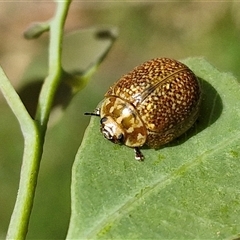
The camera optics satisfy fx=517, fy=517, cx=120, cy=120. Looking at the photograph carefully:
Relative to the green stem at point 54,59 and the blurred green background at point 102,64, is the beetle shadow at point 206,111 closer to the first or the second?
the green stem at point 54,59

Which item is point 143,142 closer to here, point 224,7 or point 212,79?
point 212,79

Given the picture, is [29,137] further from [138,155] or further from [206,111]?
[206,111]

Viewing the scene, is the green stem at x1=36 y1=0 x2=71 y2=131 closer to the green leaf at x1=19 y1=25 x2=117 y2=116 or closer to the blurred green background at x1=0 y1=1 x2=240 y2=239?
the green leaf at x1=19 y1=25 x2=117 y2=116

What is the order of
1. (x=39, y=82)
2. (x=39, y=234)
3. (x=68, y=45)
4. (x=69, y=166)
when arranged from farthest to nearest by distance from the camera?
1. (x=69, y=166)
2. (x=39, y=234)
3. (x=68, y=45)
4. (x=39, y=82)

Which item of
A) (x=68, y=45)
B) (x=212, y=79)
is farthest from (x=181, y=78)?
(x=68, y=45)

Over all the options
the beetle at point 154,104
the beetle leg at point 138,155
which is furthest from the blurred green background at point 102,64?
the beetle leg at point 138,155

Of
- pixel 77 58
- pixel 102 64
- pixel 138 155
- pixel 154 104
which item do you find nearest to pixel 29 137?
pixel 138 155
